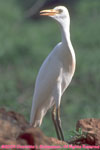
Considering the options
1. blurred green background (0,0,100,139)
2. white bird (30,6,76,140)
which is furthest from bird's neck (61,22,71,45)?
blurred green background (0,0,100,139)

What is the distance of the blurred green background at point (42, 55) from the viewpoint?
1298 cm

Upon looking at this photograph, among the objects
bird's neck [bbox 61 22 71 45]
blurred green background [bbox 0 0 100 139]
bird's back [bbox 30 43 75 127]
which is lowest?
blurred green background [bbox 0 0 100 139]

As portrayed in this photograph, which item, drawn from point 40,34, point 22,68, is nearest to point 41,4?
point 40,34

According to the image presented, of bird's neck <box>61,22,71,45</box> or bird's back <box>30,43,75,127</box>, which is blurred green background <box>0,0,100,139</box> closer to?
bird's back <box>30,43,75,127</box>

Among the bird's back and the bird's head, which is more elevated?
the bird's head

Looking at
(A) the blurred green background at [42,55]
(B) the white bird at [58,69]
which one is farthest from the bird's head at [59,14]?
(A) the blurred green background at [42,55]

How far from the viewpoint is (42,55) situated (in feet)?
63.7

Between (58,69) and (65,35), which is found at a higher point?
(65,35)

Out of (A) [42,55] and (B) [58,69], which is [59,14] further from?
(A) [42,55]

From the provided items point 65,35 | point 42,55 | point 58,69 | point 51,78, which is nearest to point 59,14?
point 65,35

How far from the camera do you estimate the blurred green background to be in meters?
13.0

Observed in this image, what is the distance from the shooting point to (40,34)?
24297 mm

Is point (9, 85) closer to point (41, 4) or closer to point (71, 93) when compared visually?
point (71, 93)

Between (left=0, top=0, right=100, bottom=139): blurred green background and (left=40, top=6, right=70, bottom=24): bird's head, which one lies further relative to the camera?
(left=0, top=0, right=100, bottom=139): blurred green background
